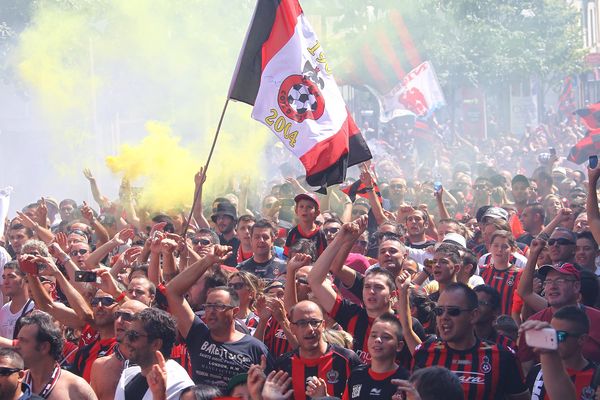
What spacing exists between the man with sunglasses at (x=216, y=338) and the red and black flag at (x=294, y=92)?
1951 mm

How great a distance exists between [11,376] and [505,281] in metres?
4.32

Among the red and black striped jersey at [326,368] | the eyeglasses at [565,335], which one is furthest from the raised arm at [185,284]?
the eyeglasses at [565,335]

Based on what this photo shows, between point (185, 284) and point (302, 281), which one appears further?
point (302, 281)

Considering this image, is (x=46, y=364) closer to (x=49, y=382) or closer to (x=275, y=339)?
(x=49, y=382)

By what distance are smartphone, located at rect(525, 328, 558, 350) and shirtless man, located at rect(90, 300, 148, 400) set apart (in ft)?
8.47

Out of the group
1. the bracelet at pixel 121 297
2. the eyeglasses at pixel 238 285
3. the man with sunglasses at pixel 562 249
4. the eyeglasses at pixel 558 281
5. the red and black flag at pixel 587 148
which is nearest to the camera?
the eyeglasses at pixel 558 281

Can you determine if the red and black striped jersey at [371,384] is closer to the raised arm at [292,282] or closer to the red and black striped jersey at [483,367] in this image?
the red and black striped jersey at [483,367]

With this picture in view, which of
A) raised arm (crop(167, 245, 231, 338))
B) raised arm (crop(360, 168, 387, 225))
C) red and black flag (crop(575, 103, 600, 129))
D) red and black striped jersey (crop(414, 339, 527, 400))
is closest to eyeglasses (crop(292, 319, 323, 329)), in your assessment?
red and black striped jersey (crop(414, 339, 527, 400))

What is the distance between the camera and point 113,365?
258 inches

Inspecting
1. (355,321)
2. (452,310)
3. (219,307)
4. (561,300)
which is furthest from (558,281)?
(219,307)

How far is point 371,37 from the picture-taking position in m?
31.1

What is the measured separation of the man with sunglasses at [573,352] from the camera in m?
5.88

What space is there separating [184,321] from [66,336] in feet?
4.32

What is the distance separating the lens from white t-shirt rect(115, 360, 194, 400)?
582 centimetres
